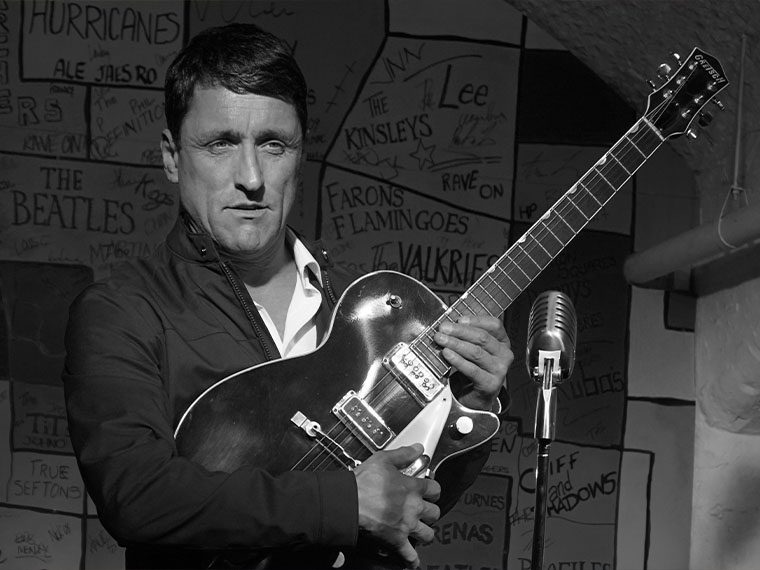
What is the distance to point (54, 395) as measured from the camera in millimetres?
3281

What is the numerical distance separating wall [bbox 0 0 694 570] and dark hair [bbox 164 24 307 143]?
5.32ft

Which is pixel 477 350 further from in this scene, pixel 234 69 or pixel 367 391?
pixel 234 69

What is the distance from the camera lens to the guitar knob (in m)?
1.66

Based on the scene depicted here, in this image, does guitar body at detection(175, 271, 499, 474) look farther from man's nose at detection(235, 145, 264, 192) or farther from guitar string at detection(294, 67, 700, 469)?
man's nose at detection(235, 145, 264, 192)

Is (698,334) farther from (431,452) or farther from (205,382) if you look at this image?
(205,382)

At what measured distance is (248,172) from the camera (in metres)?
1.69

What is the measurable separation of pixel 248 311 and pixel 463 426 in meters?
0.41

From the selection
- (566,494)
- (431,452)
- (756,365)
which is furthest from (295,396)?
(566,494)

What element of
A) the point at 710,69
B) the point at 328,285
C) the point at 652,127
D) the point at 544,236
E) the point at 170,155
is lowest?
the point at 328,285

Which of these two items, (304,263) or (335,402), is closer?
(335,402)

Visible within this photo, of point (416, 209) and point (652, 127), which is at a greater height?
point (652, 127)

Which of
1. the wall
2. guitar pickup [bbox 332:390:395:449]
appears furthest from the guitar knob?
the wall

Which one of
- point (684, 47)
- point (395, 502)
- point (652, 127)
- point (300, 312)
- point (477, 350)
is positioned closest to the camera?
point (395, 502)

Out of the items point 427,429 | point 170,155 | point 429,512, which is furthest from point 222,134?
point 429,512
